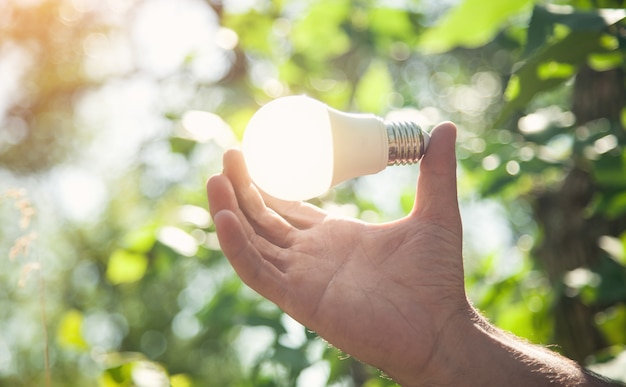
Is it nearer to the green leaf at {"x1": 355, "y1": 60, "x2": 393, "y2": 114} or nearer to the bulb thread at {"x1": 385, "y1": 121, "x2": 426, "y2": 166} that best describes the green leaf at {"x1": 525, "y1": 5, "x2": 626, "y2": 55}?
the bulb thread at {"x1": 385, "y1": 121, "x2": 426, "y2": 166}

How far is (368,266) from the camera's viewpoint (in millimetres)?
1124

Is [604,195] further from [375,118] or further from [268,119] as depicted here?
[268,119]

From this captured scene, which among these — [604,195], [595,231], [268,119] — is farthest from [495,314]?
[268,119]

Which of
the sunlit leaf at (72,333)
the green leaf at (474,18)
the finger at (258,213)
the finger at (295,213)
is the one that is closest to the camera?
the finger at (258,213)

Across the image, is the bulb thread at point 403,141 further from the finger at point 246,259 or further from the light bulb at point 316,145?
the finger at point 246,259

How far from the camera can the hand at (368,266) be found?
106 centimetres

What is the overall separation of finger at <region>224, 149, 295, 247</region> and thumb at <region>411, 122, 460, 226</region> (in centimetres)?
27

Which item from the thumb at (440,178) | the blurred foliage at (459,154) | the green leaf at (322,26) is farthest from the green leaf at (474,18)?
the green leaf at (322,26)

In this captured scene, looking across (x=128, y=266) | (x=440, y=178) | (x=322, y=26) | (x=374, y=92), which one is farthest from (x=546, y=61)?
(x=128, y=266)

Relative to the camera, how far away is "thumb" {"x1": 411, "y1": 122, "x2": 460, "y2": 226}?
3.59 feet

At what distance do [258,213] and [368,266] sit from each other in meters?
0.24

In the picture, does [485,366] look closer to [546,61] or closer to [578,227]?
[546,61]

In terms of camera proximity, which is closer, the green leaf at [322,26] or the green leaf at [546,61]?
the green leaf at [546,61]

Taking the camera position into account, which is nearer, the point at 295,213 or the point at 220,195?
the point at 220,195
